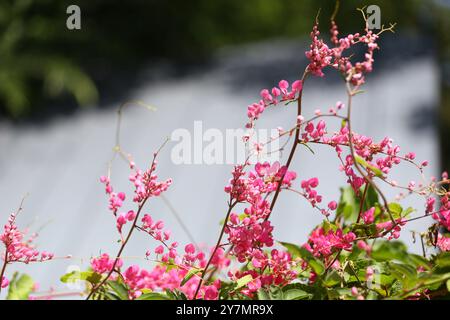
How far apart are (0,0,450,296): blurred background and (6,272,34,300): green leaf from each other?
197 centimetres

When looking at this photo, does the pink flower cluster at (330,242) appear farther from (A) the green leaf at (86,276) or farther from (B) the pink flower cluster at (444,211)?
(A) the green leaf at (86,276)

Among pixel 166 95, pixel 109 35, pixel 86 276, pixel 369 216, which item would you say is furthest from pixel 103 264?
pixel 109 35

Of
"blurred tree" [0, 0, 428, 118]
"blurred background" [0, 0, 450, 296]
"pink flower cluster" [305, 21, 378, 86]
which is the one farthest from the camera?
"blurred tree" [0, 0, 428, 118]

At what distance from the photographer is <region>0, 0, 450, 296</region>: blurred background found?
299 cm

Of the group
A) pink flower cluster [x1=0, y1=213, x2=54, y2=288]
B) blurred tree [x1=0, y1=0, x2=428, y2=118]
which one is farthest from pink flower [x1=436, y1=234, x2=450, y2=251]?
blurred tree [x1=0, y1=0, x2=428, y2=118]

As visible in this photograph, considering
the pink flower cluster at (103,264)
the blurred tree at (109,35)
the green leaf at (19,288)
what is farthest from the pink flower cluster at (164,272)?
the blurred tree at (109,35)

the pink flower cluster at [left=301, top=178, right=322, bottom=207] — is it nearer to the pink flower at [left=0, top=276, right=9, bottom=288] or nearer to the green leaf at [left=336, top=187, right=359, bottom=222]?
the green leaf at [left=336, top=187, right=359, bottom=222]

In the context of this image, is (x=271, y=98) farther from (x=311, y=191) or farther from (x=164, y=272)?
(x=164, y=272)

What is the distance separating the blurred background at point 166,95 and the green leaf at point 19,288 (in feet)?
6.47

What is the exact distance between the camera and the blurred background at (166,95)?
2.99 m

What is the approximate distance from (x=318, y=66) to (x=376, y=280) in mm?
190

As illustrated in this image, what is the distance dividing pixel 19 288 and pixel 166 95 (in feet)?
10.4

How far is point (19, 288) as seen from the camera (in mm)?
750
